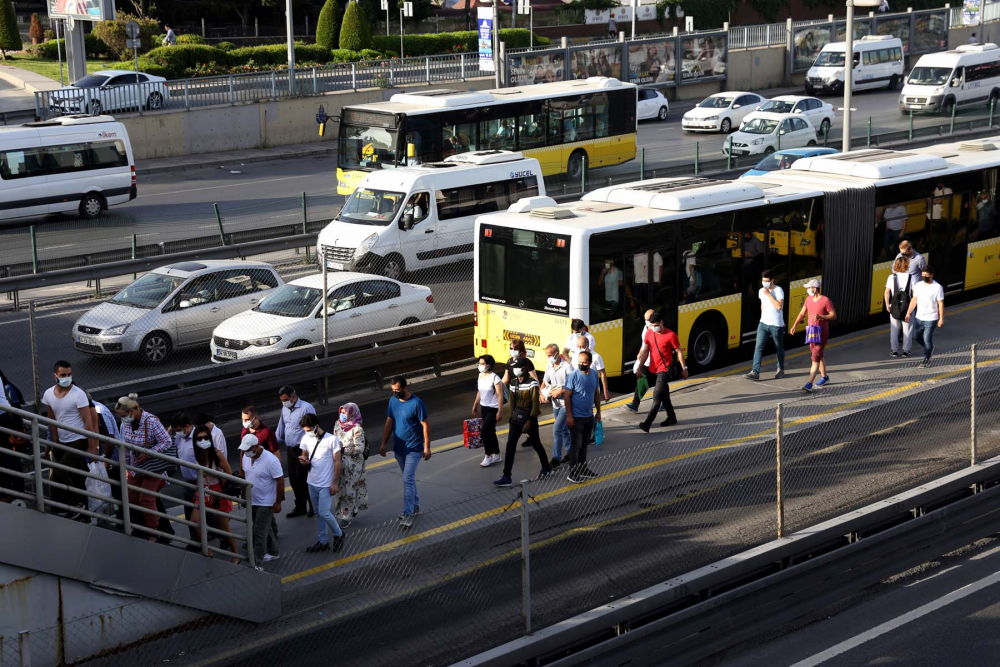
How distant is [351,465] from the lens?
1193 centimetres

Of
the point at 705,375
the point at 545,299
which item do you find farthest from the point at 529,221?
the point at 705,375

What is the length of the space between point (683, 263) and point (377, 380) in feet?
15.4

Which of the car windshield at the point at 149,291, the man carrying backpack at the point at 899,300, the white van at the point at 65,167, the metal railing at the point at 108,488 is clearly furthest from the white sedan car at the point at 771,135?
the metal railing at the point at 108,488

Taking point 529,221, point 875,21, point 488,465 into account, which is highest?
point 875,21

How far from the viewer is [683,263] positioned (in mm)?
17469

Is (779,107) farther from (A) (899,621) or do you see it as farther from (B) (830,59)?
(A) (899,621)

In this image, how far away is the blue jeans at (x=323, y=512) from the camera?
37.2ft

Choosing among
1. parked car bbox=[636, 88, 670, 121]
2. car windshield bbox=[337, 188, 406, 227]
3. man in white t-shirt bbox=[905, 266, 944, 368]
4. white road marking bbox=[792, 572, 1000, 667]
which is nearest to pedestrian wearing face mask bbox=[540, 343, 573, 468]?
white road marking bbox=[792, 572, 1000, 667]

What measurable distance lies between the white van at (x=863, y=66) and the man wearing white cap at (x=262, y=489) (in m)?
44.8

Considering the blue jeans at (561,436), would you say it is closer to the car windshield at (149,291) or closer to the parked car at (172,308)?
the parked car at (172,308)

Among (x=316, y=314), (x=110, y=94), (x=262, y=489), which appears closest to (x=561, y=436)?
(x=262, y=489)

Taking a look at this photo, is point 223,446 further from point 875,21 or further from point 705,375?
point 875,21

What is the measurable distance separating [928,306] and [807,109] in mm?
23745

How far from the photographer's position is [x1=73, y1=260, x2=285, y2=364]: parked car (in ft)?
60.0
